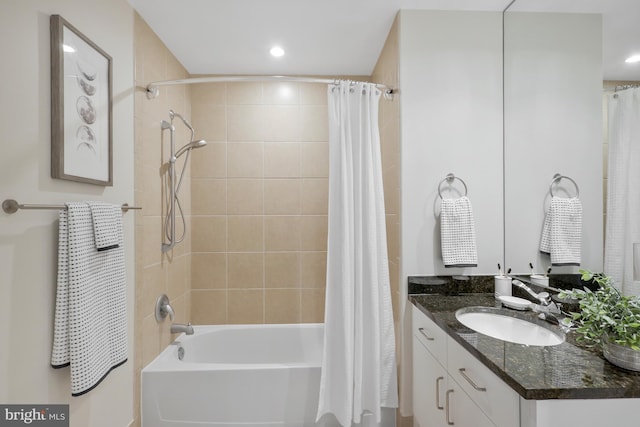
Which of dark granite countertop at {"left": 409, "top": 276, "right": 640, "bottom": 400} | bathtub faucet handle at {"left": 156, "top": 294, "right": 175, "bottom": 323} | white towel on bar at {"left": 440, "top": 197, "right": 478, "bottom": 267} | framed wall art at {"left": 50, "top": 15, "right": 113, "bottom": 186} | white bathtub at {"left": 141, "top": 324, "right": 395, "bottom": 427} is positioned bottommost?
white bathtub at {"left": 141, "top": 324, "right": 395, "bottom": 427}

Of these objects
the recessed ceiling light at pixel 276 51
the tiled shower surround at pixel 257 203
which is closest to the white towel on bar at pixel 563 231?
the tiled shower surround at pixel 257 203

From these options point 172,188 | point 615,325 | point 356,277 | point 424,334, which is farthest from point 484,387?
point 172,188

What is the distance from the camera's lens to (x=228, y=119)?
2762 millimetres

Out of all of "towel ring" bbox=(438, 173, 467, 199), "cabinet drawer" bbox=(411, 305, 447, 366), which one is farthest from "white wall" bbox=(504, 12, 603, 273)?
"cabinet drawer" bbox=(411, 305, 447, 366)

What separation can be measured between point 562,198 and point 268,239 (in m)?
2.01

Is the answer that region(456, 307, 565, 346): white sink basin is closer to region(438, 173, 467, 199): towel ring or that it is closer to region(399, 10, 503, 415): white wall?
region(399, 10, 503, 415): white wall

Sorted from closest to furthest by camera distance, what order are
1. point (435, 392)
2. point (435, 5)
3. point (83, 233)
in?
point (83, 233)
point (435, 392)
point (435, 5)

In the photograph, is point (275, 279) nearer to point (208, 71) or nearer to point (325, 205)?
point (325, 205)

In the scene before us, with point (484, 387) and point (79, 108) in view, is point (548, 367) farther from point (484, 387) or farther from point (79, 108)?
point (79, 108)

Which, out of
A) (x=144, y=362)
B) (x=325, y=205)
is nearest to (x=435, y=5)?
(x=325, y=205)

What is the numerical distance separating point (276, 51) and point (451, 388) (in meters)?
2.28

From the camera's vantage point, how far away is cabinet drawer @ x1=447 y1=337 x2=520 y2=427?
38.6 inches

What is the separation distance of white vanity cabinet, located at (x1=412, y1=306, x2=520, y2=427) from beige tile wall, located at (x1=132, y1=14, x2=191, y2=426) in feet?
5.15

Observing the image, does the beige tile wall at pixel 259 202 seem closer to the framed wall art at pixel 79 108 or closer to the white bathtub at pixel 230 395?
the white bathtub at pixel 230 395
